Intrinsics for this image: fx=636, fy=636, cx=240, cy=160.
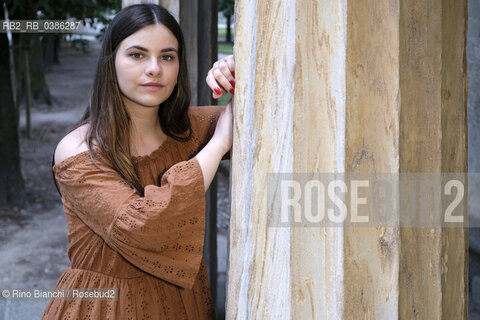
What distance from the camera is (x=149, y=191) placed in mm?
1847

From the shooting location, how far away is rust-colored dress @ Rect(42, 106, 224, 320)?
1827 millimetres

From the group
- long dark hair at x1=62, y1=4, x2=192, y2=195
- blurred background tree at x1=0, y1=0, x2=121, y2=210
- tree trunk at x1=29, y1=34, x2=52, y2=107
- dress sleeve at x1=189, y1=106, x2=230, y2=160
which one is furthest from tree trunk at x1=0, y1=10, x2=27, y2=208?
tree trunk at x1=29, y1=34, x2=52, y2=107

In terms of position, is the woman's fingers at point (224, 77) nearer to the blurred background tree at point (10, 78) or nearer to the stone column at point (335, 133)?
the stone column at point (335, 133)

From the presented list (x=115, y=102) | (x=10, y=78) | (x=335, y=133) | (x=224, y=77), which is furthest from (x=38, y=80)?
(x=335, y=133)

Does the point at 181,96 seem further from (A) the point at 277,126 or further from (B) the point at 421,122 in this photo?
(B) the point at 421,122

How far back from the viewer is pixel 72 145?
210 centimetres

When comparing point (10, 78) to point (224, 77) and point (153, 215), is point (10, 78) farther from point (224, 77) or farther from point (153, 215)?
point (153, 215)

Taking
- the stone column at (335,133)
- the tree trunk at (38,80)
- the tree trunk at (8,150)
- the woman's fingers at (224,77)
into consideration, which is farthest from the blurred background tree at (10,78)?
the tree trunk at (38,80)

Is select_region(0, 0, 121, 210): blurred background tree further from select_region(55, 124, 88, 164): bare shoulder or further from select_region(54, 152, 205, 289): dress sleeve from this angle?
select_region(54, 152, 205, 289): dress sleeve

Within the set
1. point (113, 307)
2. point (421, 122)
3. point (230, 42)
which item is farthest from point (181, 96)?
point (230, 42)

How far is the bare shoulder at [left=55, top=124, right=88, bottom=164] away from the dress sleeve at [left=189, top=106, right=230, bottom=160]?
1.53 ft

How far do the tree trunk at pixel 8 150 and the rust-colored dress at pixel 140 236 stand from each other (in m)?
6.41

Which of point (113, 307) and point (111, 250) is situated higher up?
point (111, 250)

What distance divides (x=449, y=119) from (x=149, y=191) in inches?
36.8
